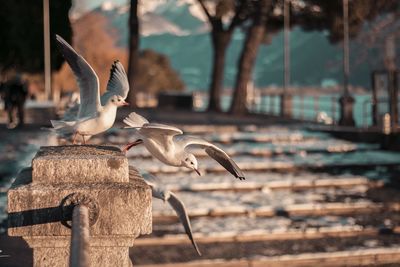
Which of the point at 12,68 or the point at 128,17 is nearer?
the point at 128,17

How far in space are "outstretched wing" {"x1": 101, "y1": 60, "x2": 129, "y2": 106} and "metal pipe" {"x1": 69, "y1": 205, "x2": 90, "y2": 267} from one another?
7.52 ft

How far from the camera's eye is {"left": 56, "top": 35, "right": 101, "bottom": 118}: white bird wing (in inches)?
198

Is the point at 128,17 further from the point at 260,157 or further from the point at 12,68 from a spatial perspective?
the point at 260,157

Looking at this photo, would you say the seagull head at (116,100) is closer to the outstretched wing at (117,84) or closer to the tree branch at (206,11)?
the outstretched wing at (117,84)

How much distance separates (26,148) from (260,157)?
5.16 m

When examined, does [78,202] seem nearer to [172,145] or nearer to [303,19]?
[172,145]

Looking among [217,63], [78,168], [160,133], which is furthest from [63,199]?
[217,63]

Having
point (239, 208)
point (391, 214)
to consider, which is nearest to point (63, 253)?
point (239, 208)

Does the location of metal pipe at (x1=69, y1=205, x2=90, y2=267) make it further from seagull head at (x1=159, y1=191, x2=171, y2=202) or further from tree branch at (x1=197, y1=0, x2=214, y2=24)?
tree branch at (x1=197, y1=0, x2=214, y2=24)

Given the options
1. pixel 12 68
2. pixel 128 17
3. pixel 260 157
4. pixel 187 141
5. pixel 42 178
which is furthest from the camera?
pixel 12 68

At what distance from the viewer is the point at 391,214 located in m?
12.3

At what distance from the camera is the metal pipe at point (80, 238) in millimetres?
2748

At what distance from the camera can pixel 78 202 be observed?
361cm

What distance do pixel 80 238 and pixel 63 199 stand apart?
0.62 meters
